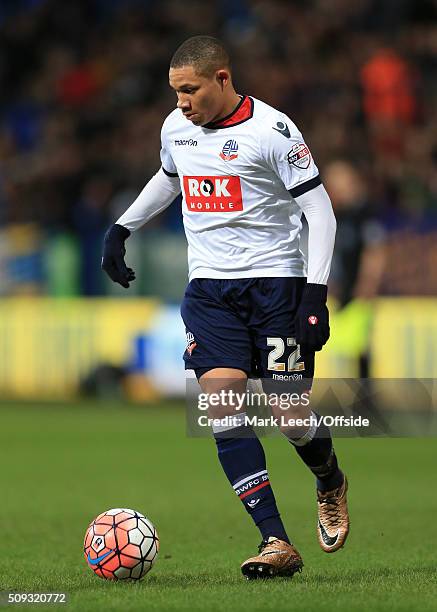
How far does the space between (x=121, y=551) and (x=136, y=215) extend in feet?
4.98

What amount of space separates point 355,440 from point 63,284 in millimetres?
4589

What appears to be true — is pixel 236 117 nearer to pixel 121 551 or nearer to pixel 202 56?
pixel 202 56

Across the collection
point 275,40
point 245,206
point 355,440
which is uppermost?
point 275,40

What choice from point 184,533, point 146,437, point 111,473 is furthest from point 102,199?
point 184,533

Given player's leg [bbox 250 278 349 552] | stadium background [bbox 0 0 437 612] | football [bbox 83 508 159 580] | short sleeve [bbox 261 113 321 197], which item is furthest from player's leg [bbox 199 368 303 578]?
short sleeve [bbox 261 113 321 197]

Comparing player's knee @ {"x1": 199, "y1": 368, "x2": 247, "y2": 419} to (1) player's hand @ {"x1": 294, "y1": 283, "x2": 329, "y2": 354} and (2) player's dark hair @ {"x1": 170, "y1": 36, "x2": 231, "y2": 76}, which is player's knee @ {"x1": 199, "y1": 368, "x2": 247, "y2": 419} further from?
(2) player's dark hair @ {"x1": 170, "y1": 36, "x2": 231, "y2": 76}

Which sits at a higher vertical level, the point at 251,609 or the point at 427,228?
the point at 427,228

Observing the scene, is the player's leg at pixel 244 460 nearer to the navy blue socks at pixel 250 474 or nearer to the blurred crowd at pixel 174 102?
the navy blue socks at pixel 250 474

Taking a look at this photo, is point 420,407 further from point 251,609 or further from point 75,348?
point 251,609

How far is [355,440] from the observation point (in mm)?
11727

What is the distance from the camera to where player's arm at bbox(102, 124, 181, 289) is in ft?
19.0

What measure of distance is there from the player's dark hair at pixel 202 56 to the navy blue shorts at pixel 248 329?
0.85m

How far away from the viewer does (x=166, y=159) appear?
18.8 feet

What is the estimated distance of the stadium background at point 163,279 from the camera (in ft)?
20.7
